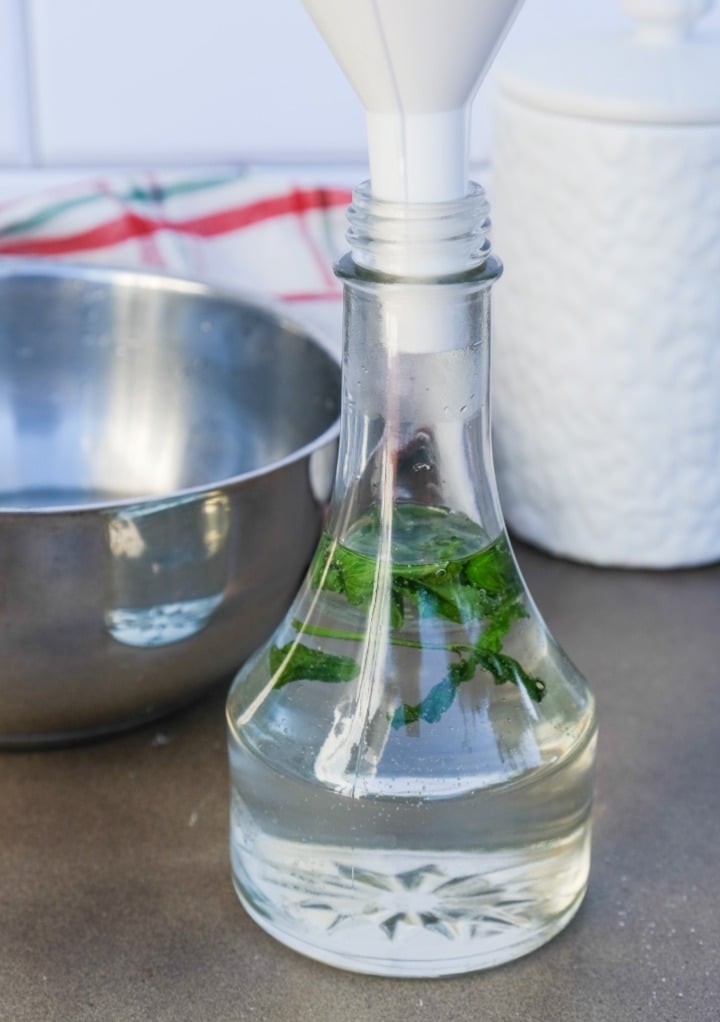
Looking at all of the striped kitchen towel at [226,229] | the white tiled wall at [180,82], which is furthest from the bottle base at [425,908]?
the white tiled wall at [180,82]

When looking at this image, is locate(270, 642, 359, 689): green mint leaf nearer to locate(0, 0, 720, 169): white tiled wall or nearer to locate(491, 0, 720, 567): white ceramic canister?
locate(491, 0, 720, 567): white ceramic canister

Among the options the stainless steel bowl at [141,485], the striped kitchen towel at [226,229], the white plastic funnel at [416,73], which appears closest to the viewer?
the white plastic funnel at [416,73]

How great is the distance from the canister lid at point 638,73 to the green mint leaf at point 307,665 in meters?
0.28

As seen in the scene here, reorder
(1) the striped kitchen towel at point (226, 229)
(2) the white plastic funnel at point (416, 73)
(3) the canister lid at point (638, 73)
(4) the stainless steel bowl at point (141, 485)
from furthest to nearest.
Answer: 1. (1) the striped kitchen towel at point (226, 229)
2. (3) the canister lid at point (638, 73)
3. (4) the stainless steel bowl at point (141, 485)
4. (2) the white plastic funnel at point (416, 73)

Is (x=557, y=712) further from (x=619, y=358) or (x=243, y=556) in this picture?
(x=619, y=358)

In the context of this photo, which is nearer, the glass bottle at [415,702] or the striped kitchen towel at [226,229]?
the glass bottle at [415,702]

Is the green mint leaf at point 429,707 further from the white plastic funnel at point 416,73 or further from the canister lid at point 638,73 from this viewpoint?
the canister lid at point 638,73

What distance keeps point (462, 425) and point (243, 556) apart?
12cm

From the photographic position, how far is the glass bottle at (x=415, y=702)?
382 mm

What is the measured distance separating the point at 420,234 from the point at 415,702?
0.12 m

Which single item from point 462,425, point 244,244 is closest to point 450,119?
point 462,425

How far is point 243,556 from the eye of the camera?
0.48m

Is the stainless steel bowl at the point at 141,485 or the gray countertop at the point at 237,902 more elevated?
the stainless steel bowl at the point at 141,485

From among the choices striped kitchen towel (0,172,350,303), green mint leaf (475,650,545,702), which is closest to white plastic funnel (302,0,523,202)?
green mint leaf (475,650,545,702)
